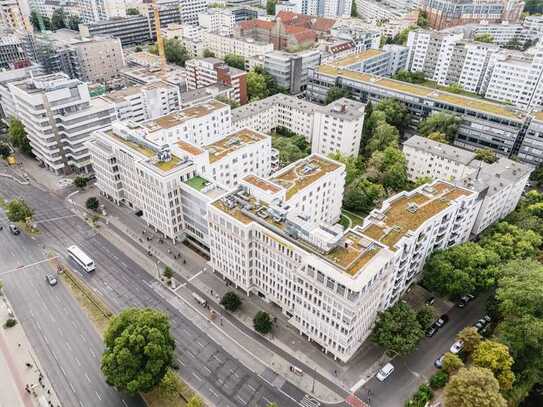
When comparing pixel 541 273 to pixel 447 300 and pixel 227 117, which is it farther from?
pixel 227 117

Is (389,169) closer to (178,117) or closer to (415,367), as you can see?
(415,367)

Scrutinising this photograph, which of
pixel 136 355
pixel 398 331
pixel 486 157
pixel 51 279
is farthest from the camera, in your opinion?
pixel 486 157

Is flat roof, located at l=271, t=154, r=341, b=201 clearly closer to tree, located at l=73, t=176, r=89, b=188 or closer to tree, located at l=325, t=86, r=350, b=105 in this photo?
tree, located at l=73, t=176, r=89, b=188

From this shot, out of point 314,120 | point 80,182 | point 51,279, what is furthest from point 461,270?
point 80,182

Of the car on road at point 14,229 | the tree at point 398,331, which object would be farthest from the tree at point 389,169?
the car on road at point 14,229

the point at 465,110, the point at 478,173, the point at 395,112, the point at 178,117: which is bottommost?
the point at 395,112

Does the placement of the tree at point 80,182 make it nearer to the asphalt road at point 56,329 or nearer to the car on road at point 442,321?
the asphalt road at point 56,329

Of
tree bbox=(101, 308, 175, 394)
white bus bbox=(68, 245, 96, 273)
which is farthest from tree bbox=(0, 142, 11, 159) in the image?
tree bbox=(101, 308, 175, 394)
